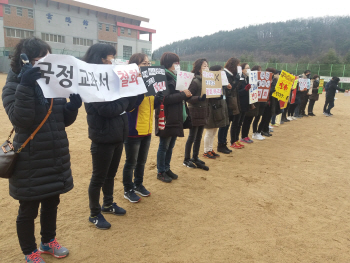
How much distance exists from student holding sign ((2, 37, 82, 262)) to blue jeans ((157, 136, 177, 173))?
209 cm

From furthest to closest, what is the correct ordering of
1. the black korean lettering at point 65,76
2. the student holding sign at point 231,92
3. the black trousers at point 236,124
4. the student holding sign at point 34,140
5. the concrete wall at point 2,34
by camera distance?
the concrete wall at point 2,34, the black trousers at point 236,124, the student holding sign at point 231,92, the black korean lettering at point 65,76, the student holding sign at point 34,140

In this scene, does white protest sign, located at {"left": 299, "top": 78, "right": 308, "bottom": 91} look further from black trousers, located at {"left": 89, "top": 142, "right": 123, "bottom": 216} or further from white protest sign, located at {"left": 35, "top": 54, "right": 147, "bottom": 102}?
black trousers, located at {"left": 89, "top": 142, "right": 123, "bottom": 216}

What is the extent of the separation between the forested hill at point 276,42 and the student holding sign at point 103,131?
254ft

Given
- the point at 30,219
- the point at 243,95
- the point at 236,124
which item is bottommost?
the point at 30,219

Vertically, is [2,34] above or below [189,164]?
above

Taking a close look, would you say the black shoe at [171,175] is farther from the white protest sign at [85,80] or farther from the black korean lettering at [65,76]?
the black korean lettering at [65,76]

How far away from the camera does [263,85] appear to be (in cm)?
748

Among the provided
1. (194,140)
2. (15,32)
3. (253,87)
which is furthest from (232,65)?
(15,32)

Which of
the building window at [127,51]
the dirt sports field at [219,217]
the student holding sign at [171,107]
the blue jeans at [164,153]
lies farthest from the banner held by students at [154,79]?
the building window at [127,51]

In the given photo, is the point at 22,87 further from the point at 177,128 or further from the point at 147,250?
the point at 177,128

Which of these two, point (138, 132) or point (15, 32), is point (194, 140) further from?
point (15, 32)

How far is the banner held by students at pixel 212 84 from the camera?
5.06 m

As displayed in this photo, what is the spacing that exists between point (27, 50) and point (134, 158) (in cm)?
190

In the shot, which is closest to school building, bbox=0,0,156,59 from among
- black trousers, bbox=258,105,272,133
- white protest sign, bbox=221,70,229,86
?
black trousers, bbox=258,105,272,133
